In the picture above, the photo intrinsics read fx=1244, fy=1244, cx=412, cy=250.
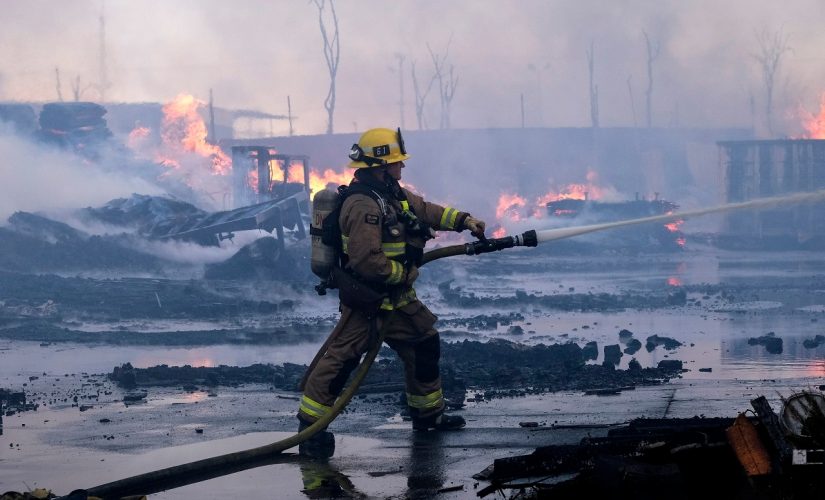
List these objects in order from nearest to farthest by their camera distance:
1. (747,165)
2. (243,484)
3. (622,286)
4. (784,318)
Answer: (243,484) → (784,318) → (622,286) → (747,165)

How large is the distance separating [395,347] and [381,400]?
5.19 ft

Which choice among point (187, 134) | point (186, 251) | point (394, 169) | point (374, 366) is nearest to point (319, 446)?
point (394, 169)

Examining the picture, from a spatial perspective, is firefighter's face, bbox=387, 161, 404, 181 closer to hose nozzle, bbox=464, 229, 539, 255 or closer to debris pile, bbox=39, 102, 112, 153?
hose nozzle, bbox=464, 229, 539, 255

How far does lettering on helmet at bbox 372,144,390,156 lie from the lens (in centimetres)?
720

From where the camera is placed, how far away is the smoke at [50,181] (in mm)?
34156

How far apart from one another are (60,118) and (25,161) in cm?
445

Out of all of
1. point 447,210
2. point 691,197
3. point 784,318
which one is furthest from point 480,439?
point 691,197

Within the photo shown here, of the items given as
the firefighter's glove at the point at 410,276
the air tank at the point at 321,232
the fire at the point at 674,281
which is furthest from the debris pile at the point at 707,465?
the fire at the point at 674,281

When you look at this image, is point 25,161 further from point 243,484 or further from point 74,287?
point 243,484

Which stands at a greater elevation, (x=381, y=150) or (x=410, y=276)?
(x=381, y=150)

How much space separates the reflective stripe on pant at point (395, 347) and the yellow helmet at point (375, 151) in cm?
86

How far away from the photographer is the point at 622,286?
24.1 meters

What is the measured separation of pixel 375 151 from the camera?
7199mm

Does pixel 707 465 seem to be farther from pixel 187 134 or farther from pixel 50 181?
pixel 187 134
